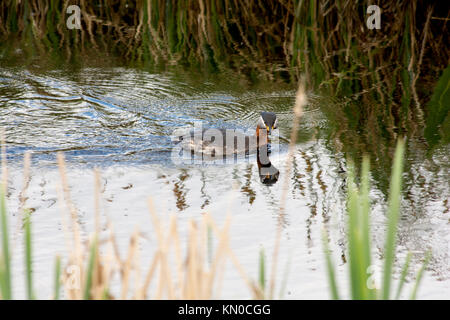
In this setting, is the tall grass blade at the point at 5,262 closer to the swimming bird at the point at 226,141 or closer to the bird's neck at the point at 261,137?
the swimming bird at the point at 226,141

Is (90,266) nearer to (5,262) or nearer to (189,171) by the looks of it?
(5,262)

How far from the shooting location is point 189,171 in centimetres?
585

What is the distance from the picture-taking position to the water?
4.29 meters

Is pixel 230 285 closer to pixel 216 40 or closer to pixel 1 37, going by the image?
pixel 216 40

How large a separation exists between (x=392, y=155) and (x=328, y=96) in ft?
5.82

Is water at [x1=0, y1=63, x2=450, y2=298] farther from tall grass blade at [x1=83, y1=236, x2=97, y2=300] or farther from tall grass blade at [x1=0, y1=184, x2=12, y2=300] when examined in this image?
tall grass blade at [x1=0, y1=184, x2=12, y2=300]

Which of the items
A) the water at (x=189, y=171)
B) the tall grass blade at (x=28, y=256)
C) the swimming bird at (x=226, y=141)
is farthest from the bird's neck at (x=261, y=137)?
the tall grass blade at (x=28, y=256)

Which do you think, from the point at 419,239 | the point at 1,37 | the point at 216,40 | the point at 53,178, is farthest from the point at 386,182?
the point at 1,37

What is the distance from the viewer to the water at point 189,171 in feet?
14.1

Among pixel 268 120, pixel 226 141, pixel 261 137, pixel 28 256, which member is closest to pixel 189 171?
pixel 226 141

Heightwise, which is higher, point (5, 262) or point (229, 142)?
point (5, 262)

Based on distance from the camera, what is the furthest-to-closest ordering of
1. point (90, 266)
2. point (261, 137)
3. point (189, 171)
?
1. point (261, 137)
2. point (189, 171)
3. point (90, 266)

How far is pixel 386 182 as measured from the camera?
5.39 metres

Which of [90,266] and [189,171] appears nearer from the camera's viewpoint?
[90,266]
